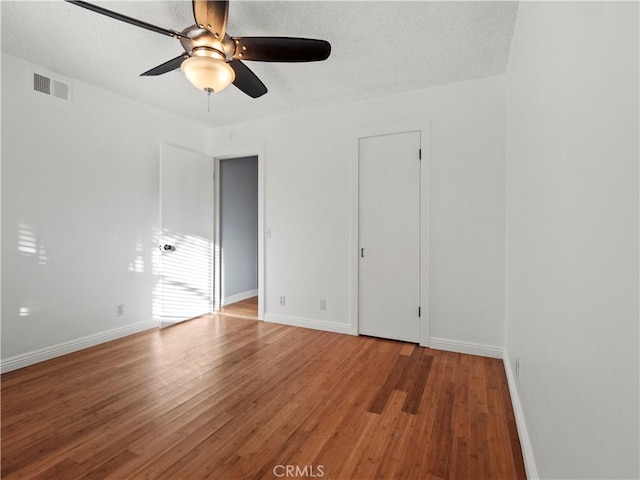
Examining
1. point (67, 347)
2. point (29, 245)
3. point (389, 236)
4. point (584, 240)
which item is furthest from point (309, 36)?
point (67, 347)

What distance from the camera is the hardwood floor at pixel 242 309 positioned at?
4422 millimetres

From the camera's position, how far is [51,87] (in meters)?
2.92

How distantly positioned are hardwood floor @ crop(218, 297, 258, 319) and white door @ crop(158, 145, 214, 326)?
0.86 ft

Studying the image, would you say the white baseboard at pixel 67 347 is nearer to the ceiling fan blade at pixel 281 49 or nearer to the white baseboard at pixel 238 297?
the white baseboard at pixel 238 297

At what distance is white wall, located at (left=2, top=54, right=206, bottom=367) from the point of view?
8.85 feet

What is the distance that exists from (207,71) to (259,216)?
2.39 m

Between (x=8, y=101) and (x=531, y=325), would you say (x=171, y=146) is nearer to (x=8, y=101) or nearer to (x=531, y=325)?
(x=8, y=101)

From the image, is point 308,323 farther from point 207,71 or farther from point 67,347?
point 207,71

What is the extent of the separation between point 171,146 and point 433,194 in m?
2.97

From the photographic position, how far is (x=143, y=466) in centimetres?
162

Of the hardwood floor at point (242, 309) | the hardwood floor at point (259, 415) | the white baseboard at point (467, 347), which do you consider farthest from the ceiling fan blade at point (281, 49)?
the hardwood floor at point (242, 309)

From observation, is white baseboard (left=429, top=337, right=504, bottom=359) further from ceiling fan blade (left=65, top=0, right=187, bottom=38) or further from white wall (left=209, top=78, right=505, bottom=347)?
ceiling fan blade (left=65, top=0, right=187, bottom=38)

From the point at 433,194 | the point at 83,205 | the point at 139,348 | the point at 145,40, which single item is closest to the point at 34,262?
the point at 83,205

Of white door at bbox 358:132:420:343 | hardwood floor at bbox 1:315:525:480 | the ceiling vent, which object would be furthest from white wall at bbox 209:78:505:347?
the ceiling vent
